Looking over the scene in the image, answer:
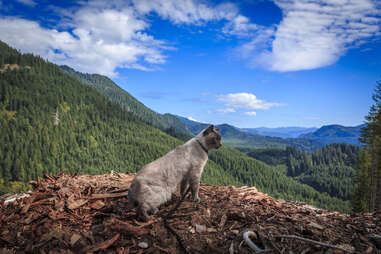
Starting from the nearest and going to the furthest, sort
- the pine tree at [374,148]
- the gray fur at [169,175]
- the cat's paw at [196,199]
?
the gray fur at [169,175]
the cat's paw at [196,199]
the pine tree at [374,148]

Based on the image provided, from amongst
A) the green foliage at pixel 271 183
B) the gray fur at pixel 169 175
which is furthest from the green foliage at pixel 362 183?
the green foliage at pixel 271 183

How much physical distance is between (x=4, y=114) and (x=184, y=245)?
784 feet

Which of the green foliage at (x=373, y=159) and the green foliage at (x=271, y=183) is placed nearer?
the green foliage at (x=373, y=159)

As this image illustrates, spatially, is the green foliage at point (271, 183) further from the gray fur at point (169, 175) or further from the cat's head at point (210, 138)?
the gray fur at point (169, 175)

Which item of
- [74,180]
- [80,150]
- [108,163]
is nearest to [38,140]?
[80,150]

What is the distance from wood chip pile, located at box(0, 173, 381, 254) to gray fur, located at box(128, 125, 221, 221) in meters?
0.40

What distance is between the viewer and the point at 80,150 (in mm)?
173750

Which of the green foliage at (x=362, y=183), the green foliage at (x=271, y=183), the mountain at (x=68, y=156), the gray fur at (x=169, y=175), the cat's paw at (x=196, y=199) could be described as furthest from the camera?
the green foliage at (x=271, y=183)

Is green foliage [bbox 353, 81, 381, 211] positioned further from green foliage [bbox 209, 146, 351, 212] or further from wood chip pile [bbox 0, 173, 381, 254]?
green foliage [bbox 209, 146, 351, 212]

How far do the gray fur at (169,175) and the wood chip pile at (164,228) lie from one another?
1.31 feet

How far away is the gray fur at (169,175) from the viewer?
6027 mm

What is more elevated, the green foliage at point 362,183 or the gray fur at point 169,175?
the gray fur at point 169,175

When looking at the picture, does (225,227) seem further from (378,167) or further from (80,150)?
(80,150)

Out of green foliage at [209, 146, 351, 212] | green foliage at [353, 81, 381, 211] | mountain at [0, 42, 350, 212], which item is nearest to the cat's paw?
green foliage at [353, 81, 381, 211]
